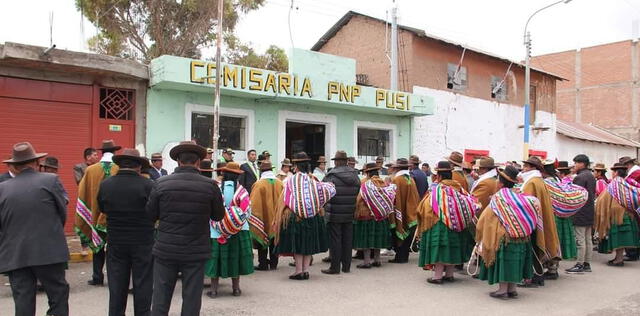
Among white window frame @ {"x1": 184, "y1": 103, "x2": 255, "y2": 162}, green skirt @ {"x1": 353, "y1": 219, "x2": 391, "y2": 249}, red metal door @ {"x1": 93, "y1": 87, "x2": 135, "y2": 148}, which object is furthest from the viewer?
white window frame @ {"x1": 184, "y1": 103, "x2": 255, "y2": 162}

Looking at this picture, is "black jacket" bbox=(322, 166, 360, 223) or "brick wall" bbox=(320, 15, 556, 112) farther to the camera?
"brick wall" bbox=(320, 15, 556, 112)

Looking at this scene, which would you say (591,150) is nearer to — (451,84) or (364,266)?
(451,84)

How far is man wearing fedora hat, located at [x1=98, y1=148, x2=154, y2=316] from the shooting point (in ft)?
16.1

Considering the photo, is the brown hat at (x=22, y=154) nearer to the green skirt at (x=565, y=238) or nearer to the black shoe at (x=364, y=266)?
the black shoe at (x=364, y=266)

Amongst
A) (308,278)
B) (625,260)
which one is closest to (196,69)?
(308,278)

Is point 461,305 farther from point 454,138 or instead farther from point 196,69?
point 454,138

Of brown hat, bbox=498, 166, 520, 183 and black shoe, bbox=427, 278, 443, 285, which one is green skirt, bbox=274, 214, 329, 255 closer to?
black shoe, bbox=427, 278, 443, 285

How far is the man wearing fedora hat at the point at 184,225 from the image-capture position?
176 inches

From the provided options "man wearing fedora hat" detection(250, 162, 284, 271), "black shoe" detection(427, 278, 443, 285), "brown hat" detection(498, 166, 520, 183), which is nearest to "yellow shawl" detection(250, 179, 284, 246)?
"man wearing fedora hat" detection(250, 162, 284, 271)

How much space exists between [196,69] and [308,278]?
17.4 feet

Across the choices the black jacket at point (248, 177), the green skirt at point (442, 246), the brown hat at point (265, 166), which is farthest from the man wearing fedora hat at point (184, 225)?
the black jacket at point (248, 177)

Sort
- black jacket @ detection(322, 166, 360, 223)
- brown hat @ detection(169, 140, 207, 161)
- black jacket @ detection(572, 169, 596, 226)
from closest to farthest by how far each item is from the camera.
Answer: brown hat @ detection(169, 140, 207, 161) → black jacket @ detection(322, 166, 360, 223) → black jacket @ detection(572, 169, 596, 226)

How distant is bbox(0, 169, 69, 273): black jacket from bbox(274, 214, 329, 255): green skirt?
3.27 m

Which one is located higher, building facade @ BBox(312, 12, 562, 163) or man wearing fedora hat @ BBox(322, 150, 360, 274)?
building facade @ BBox(312, 12, 562, 163)
